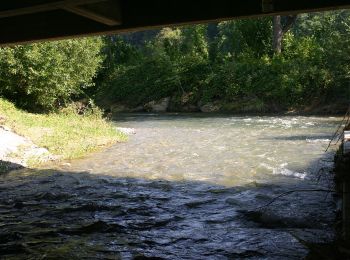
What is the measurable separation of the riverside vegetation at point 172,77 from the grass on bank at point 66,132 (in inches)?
1.8

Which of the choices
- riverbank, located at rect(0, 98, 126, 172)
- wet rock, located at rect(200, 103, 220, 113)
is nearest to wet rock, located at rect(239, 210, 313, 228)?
riverbank, located at rect(0, 98, 126, 172)

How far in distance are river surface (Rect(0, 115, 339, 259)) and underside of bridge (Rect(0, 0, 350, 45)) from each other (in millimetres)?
2875

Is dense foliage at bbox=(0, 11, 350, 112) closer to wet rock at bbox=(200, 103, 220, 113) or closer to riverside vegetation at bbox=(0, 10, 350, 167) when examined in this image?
riverside vegetation at bbox=(0, 10, 350, 167)

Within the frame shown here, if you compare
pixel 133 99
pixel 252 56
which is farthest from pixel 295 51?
pixel 133 99

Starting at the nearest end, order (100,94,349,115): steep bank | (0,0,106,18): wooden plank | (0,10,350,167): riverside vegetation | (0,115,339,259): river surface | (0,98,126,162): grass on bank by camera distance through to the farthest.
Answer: (0,0,106,18): wooden plank → (0,115,339,259): river surface → (0,98,126,162): grass on bank → (0,10,350,167): riverside vegetation → (100,94,349,115): steep bank

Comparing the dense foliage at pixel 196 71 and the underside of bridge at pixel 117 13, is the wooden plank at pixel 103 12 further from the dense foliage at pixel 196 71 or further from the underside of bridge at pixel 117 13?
the dense foliage at pixel 196 71

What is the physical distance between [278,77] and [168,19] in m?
29.6

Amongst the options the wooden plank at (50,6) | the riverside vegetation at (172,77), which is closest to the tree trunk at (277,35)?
the riverside vegetation at (172,77)

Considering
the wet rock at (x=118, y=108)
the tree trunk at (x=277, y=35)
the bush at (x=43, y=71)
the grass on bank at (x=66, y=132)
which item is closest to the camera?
the grass on bank at (x=66, y=132)

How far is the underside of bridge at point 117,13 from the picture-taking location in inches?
253

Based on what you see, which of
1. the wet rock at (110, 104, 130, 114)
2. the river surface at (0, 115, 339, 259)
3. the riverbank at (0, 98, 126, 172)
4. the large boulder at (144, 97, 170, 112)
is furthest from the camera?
the wet rock at (110, 104, 130, 114)

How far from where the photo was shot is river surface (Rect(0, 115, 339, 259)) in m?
6.57

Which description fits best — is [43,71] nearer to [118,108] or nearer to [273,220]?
[118,108]

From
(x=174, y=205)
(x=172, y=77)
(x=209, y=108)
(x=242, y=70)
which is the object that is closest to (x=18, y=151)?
(x=174, y=205)
